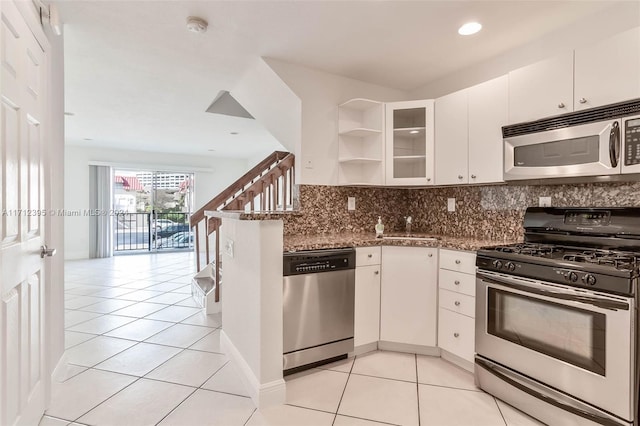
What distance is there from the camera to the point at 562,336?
171 centimetres

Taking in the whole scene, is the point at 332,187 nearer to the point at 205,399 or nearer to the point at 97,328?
the point at 205,399

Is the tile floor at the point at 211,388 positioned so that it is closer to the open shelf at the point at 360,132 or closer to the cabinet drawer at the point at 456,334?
the cabinet drawer at the point at 456,334

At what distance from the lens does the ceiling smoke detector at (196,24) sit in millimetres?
2178

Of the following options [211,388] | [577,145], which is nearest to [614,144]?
[577,145]

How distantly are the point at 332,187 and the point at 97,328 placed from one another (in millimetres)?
2625

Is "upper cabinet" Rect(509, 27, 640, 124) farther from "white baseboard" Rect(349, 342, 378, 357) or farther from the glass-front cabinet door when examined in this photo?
"white baseboard" Rect(349, 342, 378, 357)

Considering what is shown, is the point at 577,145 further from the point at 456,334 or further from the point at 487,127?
the point at 456,334

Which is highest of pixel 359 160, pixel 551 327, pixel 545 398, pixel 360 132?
pixel 360 132

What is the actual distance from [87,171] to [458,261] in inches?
303

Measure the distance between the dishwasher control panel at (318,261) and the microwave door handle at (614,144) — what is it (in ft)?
5.41

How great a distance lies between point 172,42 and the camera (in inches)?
99.6

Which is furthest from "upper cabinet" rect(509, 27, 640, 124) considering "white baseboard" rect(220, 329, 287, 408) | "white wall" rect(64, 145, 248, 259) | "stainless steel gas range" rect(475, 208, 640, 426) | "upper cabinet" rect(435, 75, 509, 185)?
"white wall" rect(64, 145, 248, 259)

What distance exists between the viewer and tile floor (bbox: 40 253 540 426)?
1801mm

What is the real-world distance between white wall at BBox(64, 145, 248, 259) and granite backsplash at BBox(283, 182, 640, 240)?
19.3 ft
